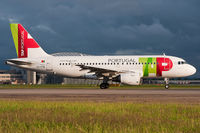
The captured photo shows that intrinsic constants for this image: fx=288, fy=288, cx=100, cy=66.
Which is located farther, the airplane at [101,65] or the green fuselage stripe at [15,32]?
the green fuselage stripe at [15,32]

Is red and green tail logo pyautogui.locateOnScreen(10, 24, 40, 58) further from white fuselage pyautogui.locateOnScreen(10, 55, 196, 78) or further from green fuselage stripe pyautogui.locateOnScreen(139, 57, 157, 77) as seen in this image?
green fuselage stripe pyautogui.locateOnScreen(139, 57, 157, 77)

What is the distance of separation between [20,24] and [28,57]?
15.6 ft

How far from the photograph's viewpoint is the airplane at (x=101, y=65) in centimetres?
3550

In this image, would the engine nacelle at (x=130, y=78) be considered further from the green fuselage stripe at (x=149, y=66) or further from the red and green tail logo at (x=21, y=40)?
the red and green tail logo at (x=21, y=40)

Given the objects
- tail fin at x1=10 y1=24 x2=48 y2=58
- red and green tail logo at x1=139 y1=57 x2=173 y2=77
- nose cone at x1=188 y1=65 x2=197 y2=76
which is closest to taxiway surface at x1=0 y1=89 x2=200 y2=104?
red and green tail logo at x1=139 y1=57 x2=173 y2=77

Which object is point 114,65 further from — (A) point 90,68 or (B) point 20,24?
(B) point 20,24

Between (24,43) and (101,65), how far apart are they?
36.1 feet

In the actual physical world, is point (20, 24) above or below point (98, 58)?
above

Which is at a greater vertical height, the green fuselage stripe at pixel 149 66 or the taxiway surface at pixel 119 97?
the green fuselage stripe at pixel 149 66

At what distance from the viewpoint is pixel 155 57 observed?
3609 cm

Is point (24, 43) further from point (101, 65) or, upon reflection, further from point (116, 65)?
point (116, 65)

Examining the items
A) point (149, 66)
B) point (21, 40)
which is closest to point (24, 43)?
point (21, 40)

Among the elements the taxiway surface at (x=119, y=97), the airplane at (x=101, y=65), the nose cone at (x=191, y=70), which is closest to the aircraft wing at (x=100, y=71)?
the airplane at (x=101, y=65)

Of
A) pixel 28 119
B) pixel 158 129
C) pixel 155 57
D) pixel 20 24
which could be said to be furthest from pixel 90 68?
pixel 158 129
